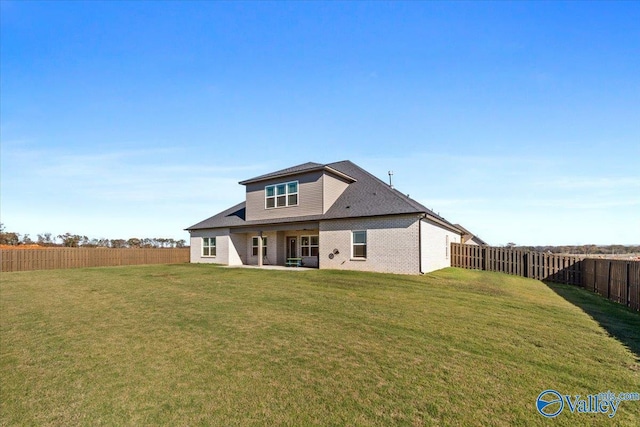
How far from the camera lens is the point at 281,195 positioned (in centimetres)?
2111

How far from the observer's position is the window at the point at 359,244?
16906 millimetres

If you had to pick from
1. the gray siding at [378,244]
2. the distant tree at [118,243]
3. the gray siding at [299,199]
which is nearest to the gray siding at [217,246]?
the gray siding at [299,199]

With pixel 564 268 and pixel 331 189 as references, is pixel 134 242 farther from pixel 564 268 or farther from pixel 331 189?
pixel 564 268

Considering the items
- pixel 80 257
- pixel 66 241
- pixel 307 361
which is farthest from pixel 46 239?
pixel 307 361

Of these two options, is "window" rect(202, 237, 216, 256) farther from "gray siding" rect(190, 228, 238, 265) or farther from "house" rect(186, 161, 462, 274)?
"gray siding" rect(190, 228, 238, 265)

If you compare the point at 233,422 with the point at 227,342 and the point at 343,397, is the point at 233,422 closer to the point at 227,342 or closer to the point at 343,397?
the point at 343,397

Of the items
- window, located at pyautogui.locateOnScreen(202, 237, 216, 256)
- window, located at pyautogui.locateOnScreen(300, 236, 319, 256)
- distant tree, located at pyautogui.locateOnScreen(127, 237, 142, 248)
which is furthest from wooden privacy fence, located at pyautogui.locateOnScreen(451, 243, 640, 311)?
distant tree, located at pyautogui.locateOnScreen(127, 237, 142, 248)

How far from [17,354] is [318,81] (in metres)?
13.6

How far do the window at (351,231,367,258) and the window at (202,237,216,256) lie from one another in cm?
1350

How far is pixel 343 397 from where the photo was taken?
151 inches

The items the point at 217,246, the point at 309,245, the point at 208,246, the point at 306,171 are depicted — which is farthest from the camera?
the point at 208,246

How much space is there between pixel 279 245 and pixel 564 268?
17449mm

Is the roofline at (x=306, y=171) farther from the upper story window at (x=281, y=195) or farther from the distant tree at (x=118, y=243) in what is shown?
the distant tree at (x=118, y=243)

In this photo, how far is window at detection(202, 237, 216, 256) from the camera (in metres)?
25.5
